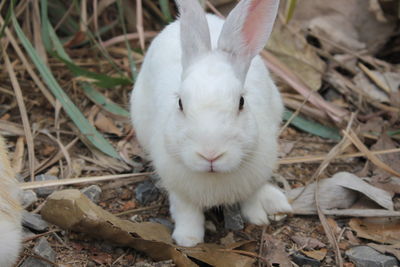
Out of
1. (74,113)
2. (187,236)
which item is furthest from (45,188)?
(187,236)

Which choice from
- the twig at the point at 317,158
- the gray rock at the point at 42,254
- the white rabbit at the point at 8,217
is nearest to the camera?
the white rabbit at the point at 8,217

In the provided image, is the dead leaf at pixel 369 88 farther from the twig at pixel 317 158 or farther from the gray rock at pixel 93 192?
the gray rock at pixel 93 192

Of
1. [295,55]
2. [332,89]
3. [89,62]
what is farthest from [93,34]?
[332,89]

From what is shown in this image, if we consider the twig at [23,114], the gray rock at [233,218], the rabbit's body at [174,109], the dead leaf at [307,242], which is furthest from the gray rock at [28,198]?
the dead leaf at [307,242]

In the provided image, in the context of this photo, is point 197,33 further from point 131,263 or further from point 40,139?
point 40,139

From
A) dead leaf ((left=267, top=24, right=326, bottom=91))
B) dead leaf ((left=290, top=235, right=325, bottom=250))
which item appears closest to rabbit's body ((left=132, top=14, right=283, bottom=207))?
dead leaf ((left=290, top=235, right=325, bottom=250))

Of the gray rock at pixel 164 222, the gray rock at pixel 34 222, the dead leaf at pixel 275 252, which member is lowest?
the gray rock at pixel 164 222
